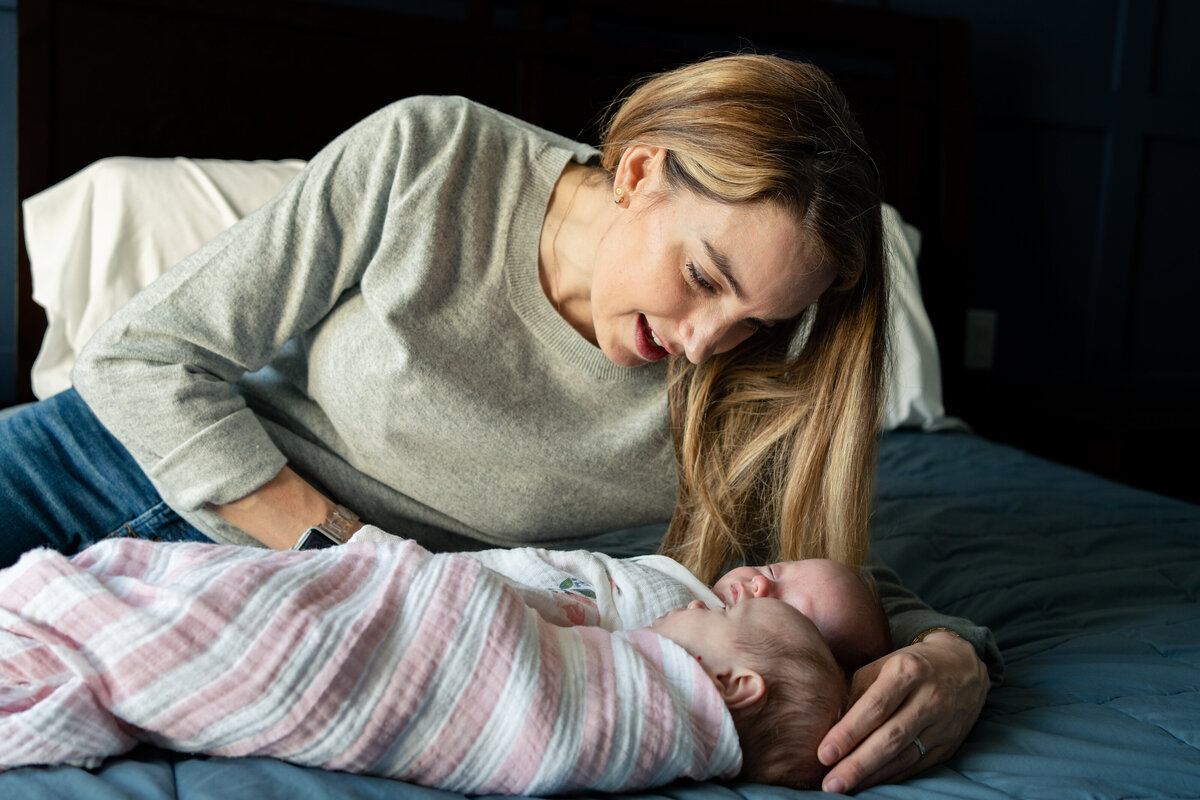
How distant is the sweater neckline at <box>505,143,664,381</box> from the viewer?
1229 mm

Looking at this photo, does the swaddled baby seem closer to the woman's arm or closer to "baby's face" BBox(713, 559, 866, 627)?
the woman's arm

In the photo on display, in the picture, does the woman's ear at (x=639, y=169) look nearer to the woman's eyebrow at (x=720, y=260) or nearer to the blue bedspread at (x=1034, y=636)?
the woman's eyebrow at (x=720, y=260)

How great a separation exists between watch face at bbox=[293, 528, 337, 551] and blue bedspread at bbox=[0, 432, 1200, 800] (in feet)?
1.27

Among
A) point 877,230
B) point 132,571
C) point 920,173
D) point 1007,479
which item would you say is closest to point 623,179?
point 877,230

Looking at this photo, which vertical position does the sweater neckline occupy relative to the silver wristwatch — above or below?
above

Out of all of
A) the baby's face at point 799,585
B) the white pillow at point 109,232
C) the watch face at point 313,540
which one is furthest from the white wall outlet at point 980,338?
the watch face at point 313,540

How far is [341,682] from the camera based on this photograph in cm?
68

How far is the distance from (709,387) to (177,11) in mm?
1424

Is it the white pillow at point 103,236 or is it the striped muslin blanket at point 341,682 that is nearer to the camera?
the striped muslin blanket at point 341,682

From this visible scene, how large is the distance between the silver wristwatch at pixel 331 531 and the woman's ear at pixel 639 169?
20.3 inches

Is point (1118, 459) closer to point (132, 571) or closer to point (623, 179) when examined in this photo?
point (623, 179)

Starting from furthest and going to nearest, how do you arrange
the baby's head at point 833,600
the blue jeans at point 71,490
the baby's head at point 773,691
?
the blue jeans at point 71,490 → the baby's head at point 833,600 → the baby's head at point 773,691

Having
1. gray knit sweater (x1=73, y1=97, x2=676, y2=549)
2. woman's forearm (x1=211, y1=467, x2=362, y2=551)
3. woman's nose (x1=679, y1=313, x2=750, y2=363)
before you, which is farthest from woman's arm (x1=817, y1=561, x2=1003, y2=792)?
woman's forearm (x1=211, y1=467, x2=362, y2=551)

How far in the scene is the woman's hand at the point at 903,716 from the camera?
791 millimetres
